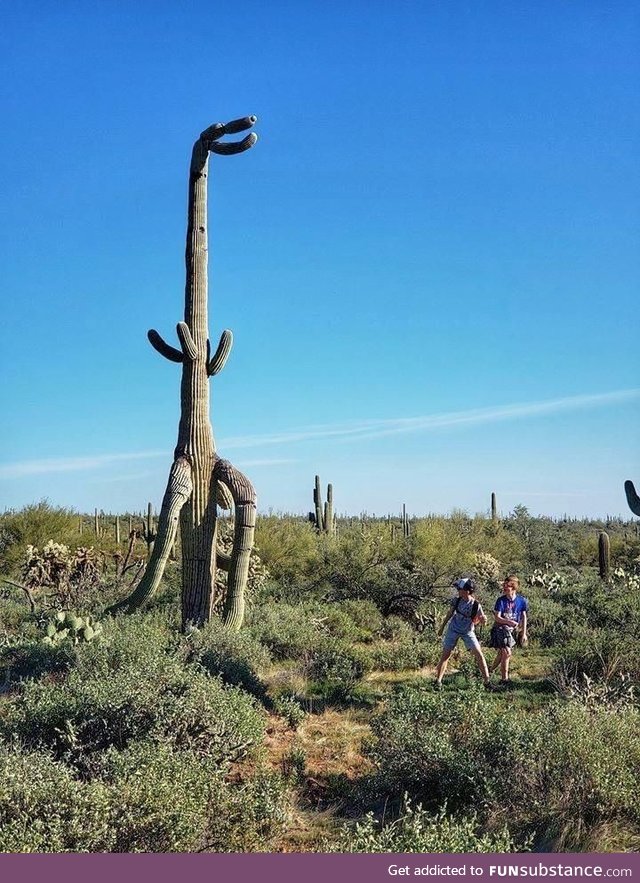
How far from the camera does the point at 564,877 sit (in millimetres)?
4910

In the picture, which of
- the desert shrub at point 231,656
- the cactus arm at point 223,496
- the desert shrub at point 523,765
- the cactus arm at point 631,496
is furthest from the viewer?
the cactus arm at point 223,496

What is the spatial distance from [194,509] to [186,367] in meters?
2.00

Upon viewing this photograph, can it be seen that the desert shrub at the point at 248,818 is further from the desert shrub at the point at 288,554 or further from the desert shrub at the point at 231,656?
the desert shrub at the point at 288,554

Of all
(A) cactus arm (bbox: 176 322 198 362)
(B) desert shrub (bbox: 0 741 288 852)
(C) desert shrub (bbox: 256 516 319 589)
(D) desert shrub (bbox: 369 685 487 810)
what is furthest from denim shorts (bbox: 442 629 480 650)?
(C) desert shrub (bbox: 256 516 319 589)

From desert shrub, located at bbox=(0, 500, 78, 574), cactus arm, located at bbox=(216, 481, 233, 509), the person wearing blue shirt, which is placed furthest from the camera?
desert shrub, located at bbox=(0, 500, 78, 574)

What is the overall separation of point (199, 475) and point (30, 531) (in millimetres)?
15023

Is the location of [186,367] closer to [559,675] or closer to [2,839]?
[559,675]

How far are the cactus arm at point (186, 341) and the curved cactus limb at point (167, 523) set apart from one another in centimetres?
149

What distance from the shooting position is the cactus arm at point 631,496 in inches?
435

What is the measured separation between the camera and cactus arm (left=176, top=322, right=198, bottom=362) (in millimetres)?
11227

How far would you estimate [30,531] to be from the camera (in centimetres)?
2439

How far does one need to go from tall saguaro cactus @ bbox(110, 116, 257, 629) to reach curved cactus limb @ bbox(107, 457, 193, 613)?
13mm

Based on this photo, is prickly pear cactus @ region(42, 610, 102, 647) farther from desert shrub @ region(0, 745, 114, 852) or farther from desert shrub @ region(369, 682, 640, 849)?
desert shrub @ region(0, 745, 114, 852)

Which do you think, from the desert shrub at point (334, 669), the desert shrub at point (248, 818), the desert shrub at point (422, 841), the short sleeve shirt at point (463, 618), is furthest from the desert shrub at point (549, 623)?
the desert shrub at point (422, 841)
